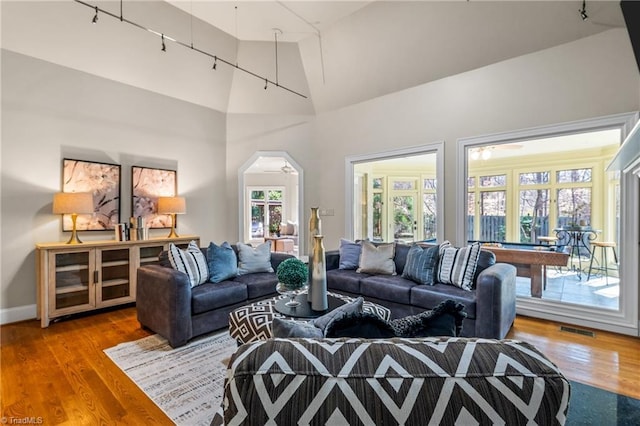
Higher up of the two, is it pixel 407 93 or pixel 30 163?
Answer: pixel 407 93

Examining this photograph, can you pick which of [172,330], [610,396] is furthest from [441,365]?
[172,330]

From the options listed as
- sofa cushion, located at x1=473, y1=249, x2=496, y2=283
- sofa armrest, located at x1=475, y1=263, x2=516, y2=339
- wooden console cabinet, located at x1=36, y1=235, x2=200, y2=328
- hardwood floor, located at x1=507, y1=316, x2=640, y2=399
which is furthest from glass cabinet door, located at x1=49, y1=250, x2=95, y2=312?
hardwood floor, located at x1=507, y1=316, x2=640, y2=399

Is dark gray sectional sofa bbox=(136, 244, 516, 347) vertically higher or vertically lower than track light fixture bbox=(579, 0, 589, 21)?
lower

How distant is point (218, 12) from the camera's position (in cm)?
387

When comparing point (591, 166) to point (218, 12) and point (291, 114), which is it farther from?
point (218, 12)

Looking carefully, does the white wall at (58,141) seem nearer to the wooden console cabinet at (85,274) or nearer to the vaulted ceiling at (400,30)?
the wooden console cabinet at (85,274)

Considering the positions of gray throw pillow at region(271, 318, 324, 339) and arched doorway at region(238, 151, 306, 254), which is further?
arched doorway at region(238, 151, 306, 254)

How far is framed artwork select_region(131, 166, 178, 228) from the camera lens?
4387 millimetres

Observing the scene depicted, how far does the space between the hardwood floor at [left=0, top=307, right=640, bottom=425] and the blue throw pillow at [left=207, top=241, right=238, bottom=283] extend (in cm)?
90

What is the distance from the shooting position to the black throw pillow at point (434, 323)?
1020mm

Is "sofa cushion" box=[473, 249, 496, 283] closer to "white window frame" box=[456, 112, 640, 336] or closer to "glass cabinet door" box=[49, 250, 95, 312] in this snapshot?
"white window frame" box=[456, 112, 640, 336]

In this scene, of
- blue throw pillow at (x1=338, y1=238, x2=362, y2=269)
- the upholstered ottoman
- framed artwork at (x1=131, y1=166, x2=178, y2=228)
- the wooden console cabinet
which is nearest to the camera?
the upholstered ottoman

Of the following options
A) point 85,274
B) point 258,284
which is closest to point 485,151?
point 258,284

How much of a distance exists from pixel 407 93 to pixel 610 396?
427 centimetres
